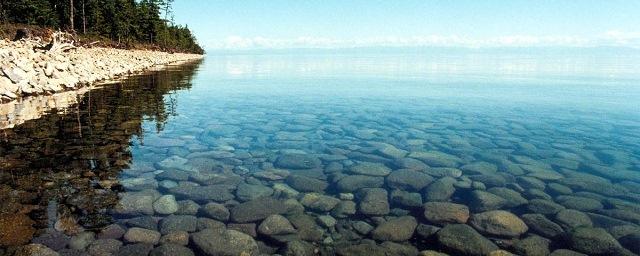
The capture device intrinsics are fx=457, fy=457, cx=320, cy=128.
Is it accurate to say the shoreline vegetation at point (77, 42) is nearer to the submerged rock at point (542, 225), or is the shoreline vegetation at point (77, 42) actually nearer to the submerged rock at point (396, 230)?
the submerged rock at point (396, 230)

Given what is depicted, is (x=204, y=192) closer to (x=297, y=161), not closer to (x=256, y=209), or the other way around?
(x=256, y=209)

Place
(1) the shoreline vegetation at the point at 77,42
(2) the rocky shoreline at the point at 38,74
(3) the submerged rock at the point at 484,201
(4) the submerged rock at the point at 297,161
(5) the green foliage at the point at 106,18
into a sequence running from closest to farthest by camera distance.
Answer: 1. (3) the submerged rock at the point at 484,201
2. (4) the submerged rock at the point at 297,161
3. (2) the rocky shoreline at the point at 38,74
4. (1) the shoreline vegetation at the point at 77,42
5. (5) the green foliage at the point at 106,18

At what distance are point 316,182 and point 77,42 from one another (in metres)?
47.8

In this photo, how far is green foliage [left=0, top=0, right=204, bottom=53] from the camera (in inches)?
2383

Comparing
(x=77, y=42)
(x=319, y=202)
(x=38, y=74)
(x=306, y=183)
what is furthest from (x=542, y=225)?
(x=77, y=42)

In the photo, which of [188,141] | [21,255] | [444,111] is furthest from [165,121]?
[444,111]

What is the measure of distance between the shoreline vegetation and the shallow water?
19.0 feet

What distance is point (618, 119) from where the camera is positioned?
1961cm

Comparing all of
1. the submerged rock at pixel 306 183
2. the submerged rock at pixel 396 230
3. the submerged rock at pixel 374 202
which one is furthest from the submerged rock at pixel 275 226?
the submerged rock at pixel 306 183

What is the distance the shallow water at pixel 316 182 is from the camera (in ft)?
22.5

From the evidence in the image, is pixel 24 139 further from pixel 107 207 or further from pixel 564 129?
pixel 564 129

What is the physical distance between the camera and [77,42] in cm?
4859

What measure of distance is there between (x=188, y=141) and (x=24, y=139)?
415cm

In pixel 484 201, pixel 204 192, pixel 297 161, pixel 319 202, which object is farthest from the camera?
pixel 297 161
